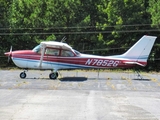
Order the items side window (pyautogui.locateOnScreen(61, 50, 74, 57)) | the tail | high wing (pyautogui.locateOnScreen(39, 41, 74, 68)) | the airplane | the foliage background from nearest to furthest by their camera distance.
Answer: high wing (pyautogui.locateOnScreen(39, 41, 74, 68)) → the airplane → side window (pyautogui.locateOnScreen(61, 50, 74, 57)) → the tail → the foliage background

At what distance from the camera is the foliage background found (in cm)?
3894

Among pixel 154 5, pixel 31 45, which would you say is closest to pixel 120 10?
pixel 154 5

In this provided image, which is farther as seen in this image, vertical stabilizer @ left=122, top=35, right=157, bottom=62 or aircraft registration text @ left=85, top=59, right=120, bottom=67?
vertical stabilizer @ left=122, top=35, right=157, bottom=62

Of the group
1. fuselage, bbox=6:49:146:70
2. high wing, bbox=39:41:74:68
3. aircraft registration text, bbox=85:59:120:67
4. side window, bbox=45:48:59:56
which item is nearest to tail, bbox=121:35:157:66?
fuselage, bbox=6:49:146:70

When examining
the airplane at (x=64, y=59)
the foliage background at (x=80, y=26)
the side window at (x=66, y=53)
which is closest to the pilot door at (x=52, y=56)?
the airplane at (x=64, y=59)

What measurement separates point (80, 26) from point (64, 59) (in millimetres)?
14850

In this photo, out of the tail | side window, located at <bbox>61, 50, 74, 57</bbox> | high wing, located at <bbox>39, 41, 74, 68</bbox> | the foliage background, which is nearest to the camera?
high wing, located at <bbox>39, 41, 74, 68</bbox>

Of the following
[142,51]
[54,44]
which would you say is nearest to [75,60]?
[54,44]

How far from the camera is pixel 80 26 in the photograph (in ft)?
128

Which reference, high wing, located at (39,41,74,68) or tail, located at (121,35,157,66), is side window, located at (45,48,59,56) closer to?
high wing, located at (39,41,74,68)

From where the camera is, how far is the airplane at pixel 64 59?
24562 millimetres

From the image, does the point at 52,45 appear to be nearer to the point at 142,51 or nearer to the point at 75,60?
the point at 75,60

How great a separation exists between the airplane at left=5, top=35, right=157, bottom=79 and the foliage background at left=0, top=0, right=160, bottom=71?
530 inches

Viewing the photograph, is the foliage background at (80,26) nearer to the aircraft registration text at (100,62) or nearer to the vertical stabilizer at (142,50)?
the vertical stabilizer at (142,50)
